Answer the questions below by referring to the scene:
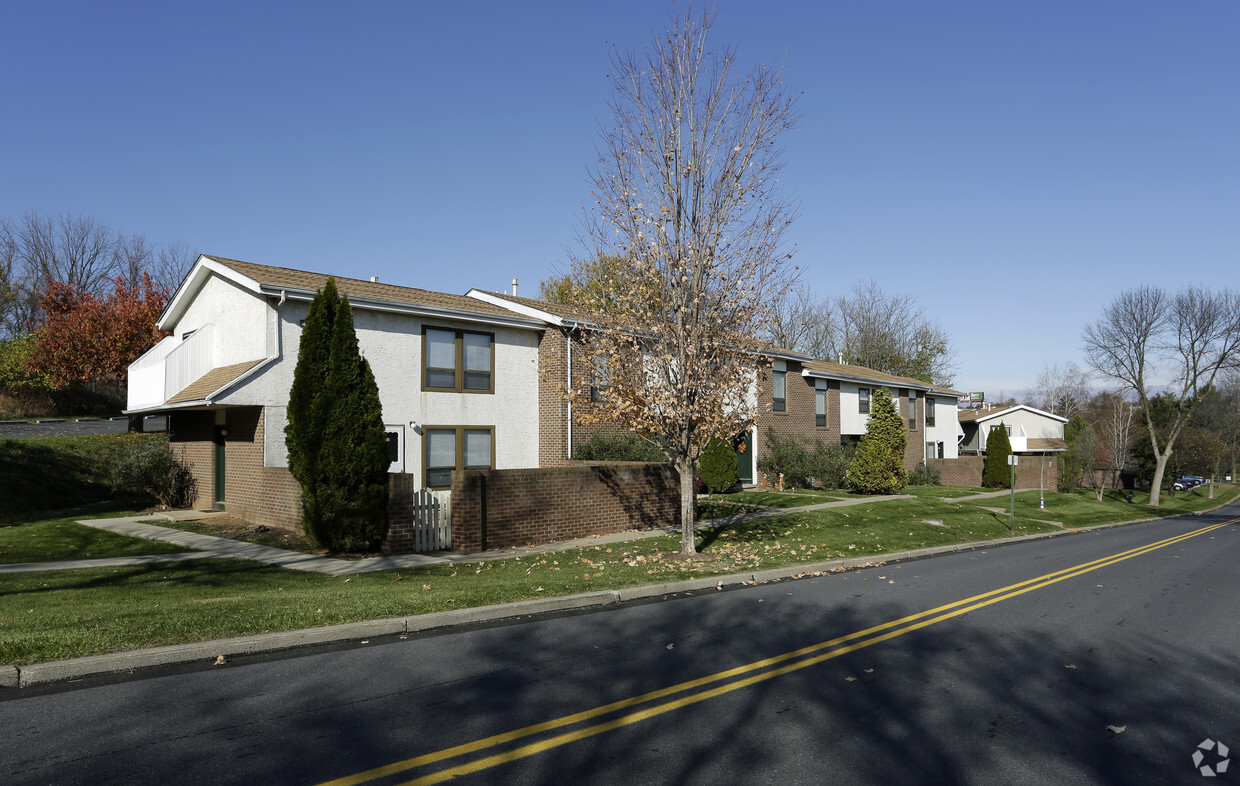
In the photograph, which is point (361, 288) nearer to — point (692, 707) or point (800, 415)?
point (692, 707)

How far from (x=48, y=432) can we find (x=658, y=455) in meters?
24.7

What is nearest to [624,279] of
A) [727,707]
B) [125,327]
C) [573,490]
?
[573,490]

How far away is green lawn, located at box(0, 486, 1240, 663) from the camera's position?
746 cm

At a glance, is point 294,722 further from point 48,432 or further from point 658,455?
point 48,432

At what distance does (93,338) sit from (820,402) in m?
34.2

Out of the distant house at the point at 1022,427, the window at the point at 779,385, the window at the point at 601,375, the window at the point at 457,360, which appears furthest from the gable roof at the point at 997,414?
the window at the point at 601,375

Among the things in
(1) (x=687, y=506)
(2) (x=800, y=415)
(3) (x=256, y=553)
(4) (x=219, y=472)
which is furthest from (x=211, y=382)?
(2) (x=800, y=415)

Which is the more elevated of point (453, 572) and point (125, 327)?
point (125, 327)

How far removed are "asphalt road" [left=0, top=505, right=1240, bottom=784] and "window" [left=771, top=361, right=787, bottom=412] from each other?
71.7 feet

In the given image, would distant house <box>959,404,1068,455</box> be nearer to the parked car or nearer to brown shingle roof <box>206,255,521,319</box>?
the parked car

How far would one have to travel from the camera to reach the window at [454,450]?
65.3 ft

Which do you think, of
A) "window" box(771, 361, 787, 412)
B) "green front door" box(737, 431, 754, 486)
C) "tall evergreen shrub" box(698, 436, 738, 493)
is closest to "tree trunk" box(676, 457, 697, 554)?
"tall evergreen shrub" box(698, 436, 738, 493)

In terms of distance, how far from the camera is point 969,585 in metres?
11.9

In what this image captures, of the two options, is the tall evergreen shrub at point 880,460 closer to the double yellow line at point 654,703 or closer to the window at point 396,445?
the window at point 396,445
